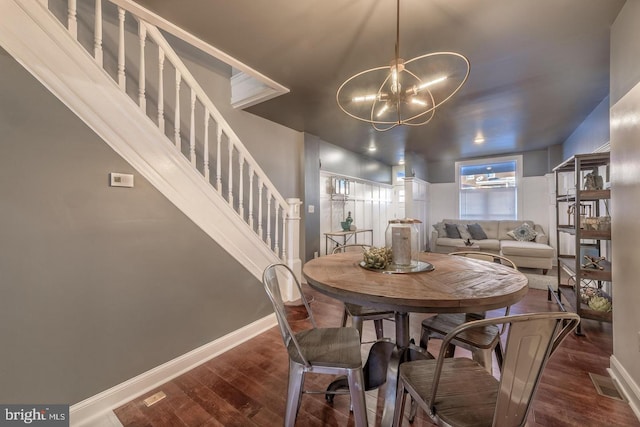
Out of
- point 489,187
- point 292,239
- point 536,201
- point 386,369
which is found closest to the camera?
point 386,369

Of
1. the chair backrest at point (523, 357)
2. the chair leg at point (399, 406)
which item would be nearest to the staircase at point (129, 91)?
the chair leg at point (399, 406)

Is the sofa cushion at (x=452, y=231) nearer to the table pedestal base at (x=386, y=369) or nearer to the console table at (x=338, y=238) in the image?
the console table at (x=338, y=238)

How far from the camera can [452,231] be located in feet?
19.1

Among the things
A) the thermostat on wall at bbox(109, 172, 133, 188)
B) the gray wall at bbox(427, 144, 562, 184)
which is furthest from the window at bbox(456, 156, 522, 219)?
the thermostat on wall at bbox(109, 172, 133, 188)

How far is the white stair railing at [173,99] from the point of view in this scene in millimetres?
1707

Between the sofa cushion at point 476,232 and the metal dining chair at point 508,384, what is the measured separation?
17.6 feet

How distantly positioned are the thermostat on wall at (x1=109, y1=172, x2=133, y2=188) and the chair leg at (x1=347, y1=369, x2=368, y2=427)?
172 centimetres

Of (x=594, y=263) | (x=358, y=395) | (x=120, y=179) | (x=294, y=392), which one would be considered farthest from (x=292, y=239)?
(x=594, y=263)

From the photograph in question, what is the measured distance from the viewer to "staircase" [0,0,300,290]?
1367 mm

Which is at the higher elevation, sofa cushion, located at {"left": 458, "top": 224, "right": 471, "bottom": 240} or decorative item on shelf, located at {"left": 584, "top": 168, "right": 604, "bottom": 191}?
decorative item on shelf, located at {"left": 584, "top": 168, "right": 604, "bottom": 191}

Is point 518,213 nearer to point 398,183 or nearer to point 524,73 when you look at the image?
point 398,183

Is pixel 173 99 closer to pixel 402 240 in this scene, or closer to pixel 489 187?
pixel 402 240

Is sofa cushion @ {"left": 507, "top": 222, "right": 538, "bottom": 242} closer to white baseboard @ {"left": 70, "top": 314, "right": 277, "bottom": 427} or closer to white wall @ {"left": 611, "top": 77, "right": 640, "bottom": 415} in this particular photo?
white wall @ {"left": 611, "top": 77, "right": 640, "bottom": 415}

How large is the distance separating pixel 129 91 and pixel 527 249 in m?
5.87
